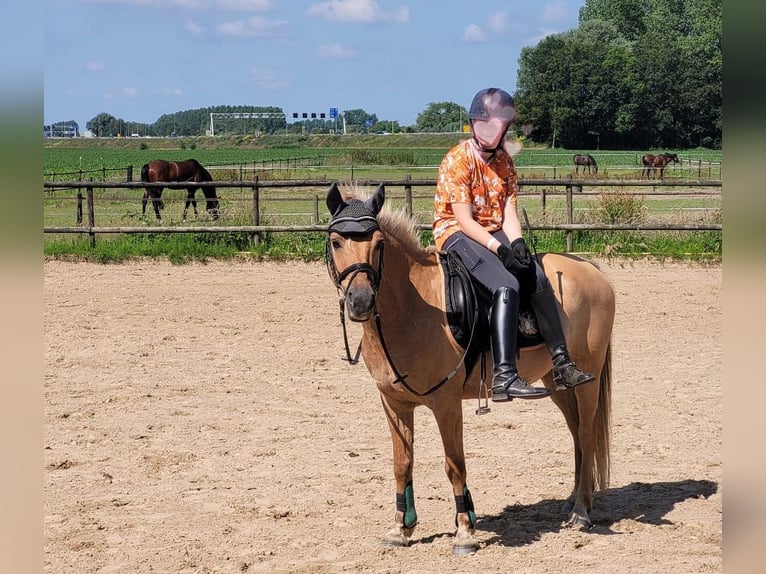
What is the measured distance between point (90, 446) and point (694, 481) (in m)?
4.32

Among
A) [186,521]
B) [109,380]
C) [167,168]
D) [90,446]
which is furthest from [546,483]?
[167,168]

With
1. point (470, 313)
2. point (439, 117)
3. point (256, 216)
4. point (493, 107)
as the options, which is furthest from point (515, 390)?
point (439, 117)

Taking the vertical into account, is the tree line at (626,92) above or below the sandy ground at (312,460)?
above

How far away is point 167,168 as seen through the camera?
2331 cm

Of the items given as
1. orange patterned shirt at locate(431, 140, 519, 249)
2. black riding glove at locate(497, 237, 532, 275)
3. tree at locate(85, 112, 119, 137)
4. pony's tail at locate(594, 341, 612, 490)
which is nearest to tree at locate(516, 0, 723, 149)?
pony's tail at locate(594, 341, 612, 490)

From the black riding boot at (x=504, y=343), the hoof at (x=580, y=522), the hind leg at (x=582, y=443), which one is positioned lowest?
the hoof at (x=580, y=522)

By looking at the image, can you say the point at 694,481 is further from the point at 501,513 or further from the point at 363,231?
the point at 363,231

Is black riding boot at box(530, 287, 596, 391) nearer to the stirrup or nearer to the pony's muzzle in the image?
the stirrup

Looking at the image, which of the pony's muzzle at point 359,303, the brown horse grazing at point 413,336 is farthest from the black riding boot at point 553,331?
the pony's muzzle at point 359,303

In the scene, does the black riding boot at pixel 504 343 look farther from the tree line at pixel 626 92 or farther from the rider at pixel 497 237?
the tree line at pixel 626 92

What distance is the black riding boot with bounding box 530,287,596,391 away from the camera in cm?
462

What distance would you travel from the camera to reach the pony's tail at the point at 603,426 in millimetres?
5215

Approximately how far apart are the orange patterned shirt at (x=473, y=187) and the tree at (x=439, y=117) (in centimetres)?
11115

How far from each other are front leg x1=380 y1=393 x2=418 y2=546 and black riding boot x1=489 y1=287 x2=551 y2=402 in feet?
1.77
